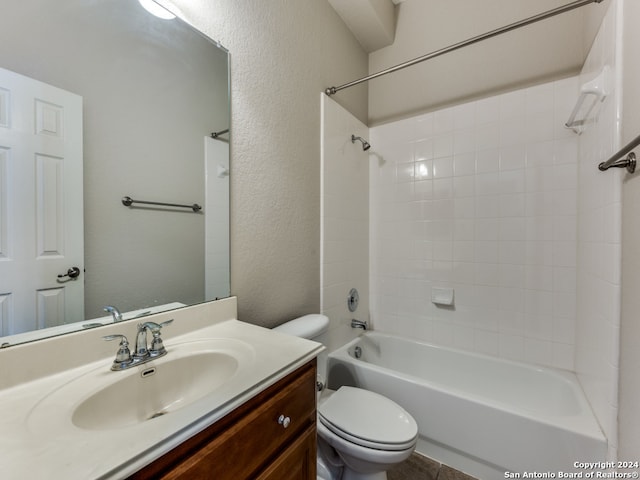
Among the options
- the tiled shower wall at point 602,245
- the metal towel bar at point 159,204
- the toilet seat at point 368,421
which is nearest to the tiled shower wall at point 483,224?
the tiled shower wall at point 602,245

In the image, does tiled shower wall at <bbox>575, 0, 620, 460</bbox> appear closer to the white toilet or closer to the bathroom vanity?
the white toilet

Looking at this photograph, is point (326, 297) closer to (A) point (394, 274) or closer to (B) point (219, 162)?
(A) point (394, 274)

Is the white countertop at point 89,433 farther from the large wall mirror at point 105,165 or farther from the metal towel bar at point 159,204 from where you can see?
the metal towel bar at point 159,204

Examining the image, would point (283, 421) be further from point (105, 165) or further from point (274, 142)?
point (274, 142)

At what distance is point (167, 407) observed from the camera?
765mm

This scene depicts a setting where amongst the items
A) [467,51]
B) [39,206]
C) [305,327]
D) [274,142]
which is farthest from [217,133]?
[467,51]

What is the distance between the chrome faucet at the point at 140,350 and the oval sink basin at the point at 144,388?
16 mm

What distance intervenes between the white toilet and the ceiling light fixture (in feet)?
4.28

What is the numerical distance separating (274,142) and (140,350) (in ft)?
3.39

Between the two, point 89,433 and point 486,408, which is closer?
point 89,433

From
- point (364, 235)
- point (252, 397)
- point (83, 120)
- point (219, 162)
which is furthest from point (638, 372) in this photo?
point (83, 120)

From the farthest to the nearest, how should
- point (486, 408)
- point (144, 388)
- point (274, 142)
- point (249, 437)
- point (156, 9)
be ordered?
1. point (274, 142)
2. point (486, 408)
3. point (156, 9)
4. point (144, 388)
5. point (249, 437)

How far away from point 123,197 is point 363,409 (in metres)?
1.31

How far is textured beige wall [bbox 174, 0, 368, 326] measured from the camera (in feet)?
3.81
